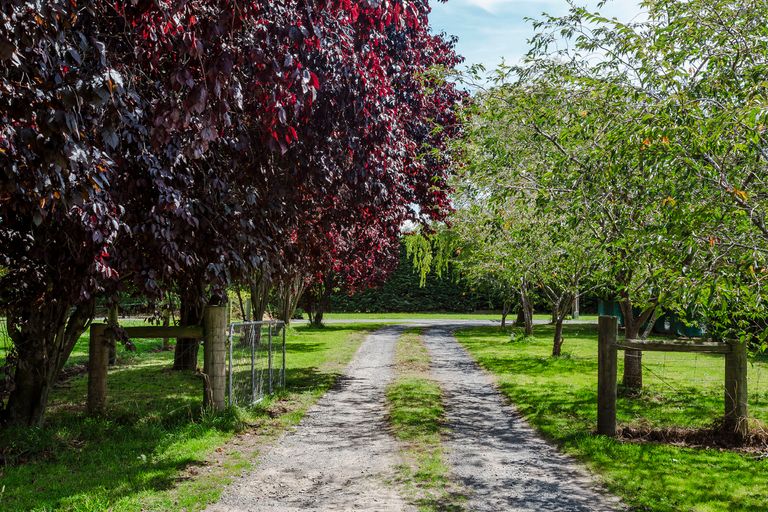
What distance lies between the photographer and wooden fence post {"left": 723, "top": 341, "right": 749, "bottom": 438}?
7680mm

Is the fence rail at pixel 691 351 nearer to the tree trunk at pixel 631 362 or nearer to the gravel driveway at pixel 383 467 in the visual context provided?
the gravel driveway at pixel 383 467

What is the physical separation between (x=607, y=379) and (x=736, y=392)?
153 centimetres

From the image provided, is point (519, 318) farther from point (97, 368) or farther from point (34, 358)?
point (34, 358)

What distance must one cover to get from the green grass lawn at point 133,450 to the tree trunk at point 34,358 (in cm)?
35

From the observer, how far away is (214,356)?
27.8 feet

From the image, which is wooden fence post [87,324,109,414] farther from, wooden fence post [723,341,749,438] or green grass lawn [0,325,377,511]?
wooden fence post [723,341,749,438]

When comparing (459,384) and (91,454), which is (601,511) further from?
(459,384)

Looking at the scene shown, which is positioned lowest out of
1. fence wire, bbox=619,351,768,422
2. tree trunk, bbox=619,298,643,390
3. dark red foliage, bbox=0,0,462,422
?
fence wire, bbox=619,351,768,422

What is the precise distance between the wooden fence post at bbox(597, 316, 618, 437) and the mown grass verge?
1.98 metres

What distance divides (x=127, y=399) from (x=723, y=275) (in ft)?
29.2

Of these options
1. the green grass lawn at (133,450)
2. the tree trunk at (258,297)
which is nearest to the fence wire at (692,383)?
the green grass lawn at (133,450)

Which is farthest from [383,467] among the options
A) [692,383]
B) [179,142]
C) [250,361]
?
[692,383]

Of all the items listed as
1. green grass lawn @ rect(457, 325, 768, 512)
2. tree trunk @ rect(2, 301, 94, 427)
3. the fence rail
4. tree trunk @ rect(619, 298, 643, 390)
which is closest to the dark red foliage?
tree trunk @ rect(2, 301, 94, 427)

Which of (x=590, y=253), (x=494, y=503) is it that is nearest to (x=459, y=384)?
(x=590, y=253)
